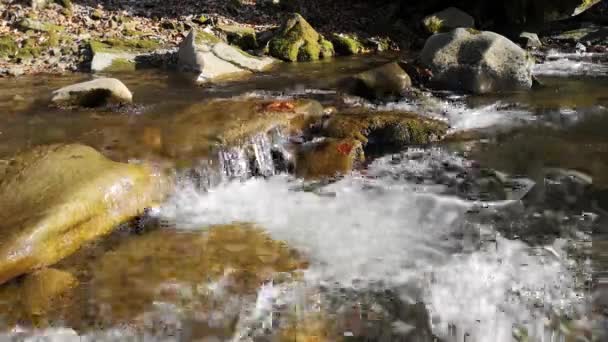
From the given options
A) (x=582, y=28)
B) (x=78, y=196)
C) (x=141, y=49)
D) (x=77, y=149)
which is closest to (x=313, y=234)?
(x=78, y=196)

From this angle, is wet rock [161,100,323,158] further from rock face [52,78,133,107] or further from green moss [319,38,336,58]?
green moss [319,38,336,58]

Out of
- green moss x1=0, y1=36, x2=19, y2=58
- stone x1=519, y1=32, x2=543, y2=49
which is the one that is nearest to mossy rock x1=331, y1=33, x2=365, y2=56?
stone x1=519, y1=32, x2=543, y2=49

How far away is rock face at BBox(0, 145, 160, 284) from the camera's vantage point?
14.8 feet

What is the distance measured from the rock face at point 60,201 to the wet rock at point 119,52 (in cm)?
599

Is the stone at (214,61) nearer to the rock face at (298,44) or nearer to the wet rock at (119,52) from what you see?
the rock face at (298,44)

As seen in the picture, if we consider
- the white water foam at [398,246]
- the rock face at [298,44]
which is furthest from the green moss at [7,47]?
the white water foam at [398,246]

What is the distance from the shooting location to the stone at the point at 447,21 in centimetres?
1515

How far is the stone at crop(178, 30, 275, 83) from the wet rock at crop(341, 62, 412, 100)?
2.84m

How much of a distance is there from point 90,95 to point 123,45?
13.6ft

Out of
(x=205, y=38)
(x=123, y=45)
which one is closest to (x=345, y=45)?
(x=205, y=38)

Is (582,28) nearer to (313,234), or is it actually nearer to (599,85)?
(599,85)

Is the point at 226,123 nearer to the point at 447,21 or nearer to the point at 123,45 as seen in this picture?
the point at 123,45

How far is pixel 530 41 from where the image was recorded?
14227mm

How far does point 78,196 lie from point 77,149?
0.94 meters
